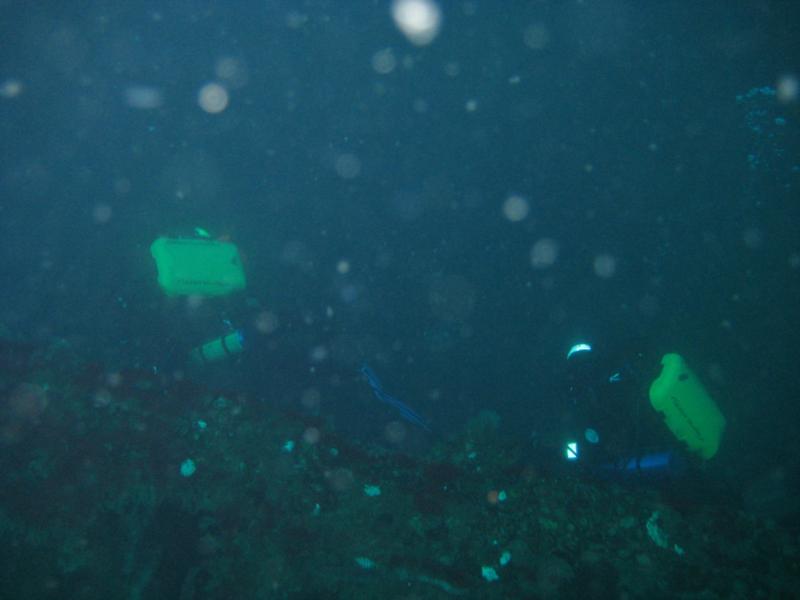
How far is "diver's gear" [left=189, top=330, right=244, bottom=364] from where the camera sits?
691cm

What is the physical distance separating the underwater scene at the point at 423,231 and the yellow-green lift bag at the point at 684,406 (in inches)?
1.6

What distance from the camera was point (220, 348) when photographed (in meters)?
6.92

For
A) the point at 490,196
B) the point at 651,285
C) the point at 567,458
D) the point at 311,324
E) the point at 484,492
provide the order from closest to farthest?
1. the point at 484,492
2. the point at 567,458
3. the point at 311,324
4. the point at 490,196
5. the point at 651,285

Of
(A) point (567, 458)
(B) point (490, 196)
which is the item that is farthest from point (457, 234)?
(A) point (567, 458)

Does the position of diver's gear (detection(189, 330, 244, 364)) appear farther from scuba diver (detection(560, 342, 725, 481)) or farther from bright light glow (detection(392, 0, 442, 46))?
→ bright light glow (detection(392, 0, 442, 46))

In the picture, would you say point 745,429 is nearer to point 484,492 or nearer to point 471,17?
point 484,492

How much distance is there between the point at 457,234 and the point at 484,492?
6.68 meters

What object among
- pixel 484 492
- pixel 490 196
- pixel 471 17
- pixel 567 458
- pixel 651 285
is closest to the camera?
→ pixel 484 492

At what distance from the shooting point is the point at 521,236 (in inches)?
393

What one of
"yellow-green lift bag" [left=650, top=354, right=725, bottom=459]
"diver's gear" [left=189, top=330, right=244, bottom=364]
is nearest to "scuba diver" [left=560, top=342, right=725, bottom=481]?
"yellow-green lift bag" [left=650, top=354, right=725, bottom=459]

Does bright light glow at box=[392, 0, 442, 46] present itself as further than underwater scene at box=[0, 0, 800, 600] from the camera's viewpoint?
Yes

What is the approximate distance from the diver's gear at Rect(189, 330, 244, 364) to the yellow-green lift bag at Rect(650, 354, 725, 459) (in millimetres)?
5822

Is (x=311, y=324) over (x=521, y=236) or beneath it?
beneath

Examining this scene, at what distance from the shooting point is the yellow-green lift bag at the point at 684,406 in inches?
211
